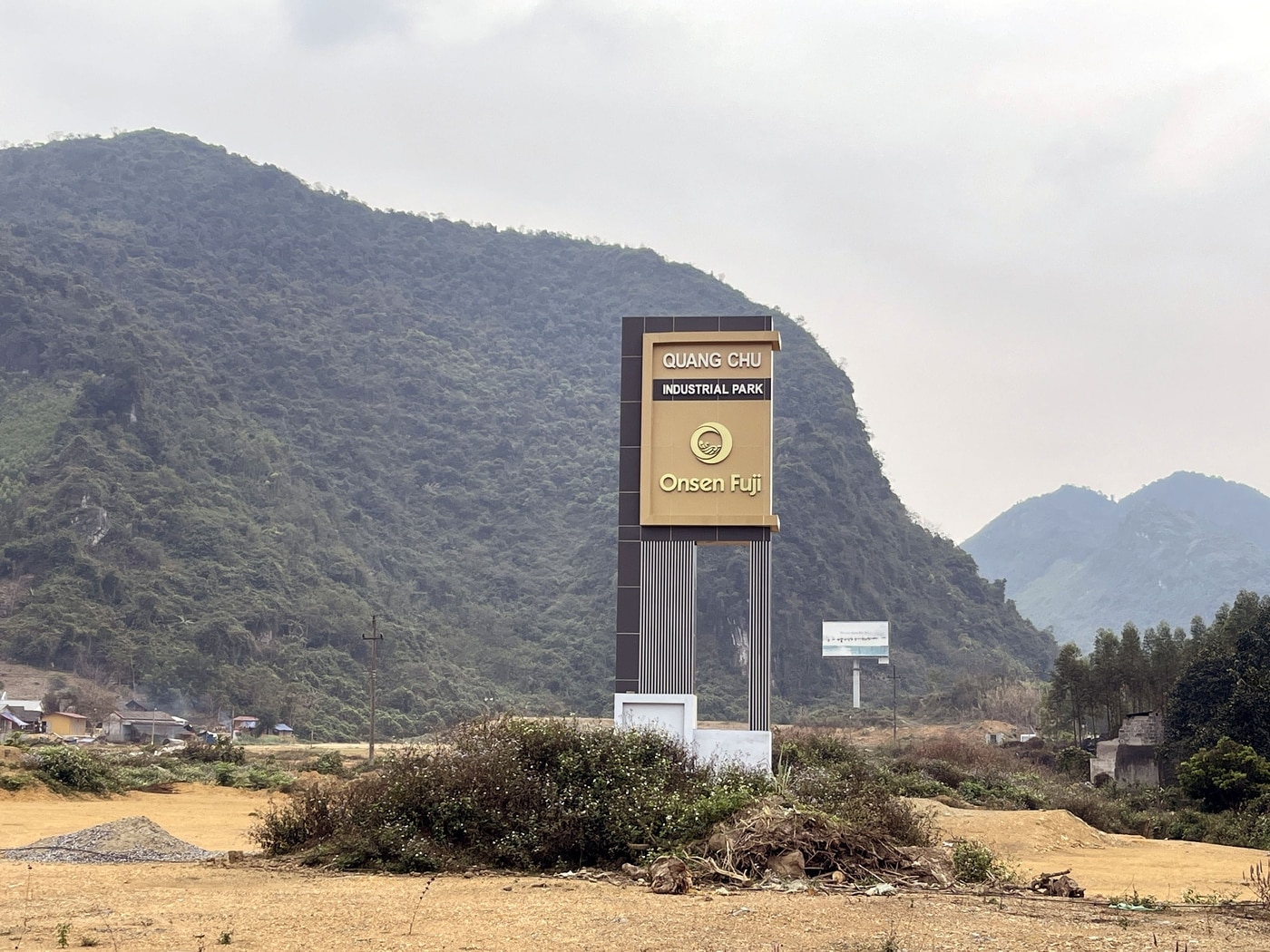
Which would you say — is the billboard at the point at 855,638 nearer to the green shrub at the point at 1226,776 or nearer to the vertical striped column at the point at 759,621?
the green shrub at the point at 1226,776

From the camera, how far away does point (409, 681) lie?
93312mm

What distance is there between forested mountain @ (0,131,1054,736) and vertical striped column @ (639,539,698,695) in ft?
184

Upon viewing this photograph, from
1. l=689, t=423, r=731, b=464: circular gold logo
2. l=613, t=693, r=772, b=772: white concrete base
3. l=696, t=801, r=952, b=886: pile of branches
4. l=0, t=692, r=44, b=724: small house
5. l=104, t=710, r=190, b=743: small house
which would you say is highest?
l=689, t=423, r=731, b=464: circular gold logo

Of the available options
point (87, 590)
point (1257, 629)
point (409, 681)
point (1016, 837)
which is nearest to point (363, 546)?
point (409, 681)

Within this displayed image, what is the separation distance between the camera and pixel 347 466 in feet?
445

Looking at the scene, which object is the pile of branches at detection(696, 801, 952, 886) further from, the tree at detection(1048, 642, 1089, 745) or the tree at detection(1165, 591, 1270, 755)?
the tree at detection(1048, 642, 1089, 745)

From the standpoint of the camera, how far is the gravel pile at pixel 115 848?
52.6 feet

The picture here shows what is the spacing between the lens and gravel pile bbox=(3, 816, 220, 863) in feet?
52.6

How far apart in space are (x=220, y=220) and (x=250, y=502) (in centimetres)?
7063

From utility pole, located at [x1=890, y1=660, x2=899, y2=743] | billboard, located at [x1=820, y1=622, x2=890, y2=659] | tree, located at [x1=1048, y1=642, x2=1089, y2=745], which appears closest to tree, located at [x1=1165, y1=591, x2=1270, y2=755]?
tree, located at [x1=1048, y1=642, x2=1089, y2=745]

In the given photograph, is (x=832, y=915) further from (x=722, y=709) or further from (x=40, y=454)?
(x=40, y=454)

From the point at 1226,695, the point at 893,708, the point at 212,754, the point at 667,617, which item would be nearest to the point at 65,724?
the point at 212,754

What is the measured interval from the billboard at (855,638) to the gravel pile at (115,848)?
66.0 metres

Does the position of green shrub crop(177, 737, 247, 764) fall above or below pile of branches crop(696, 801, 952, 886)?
below
